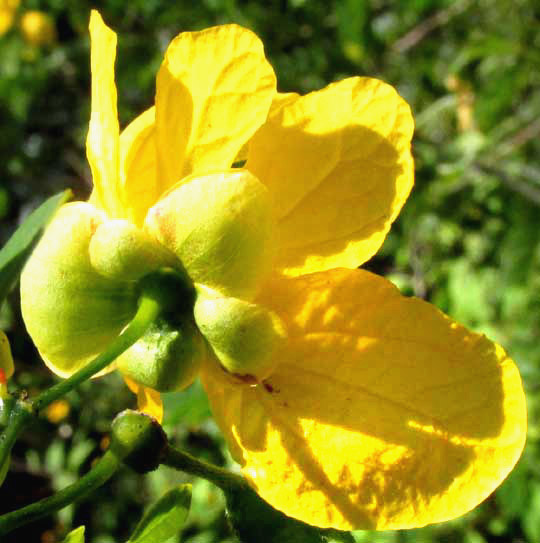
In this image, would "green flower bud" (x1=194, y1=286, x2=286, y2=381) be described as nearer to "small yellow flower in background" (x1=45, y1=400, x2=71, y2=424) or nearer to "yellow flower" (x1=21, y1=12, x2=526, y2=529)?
"yellow flower" (x1=21, y1=12, x2=526, y2=529)

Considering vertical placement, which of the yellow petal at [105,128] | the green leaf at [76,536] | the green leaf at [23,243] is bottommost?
the green leaf at [76,536]

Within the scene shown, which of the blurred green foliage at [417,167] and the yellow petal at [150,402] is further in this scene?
the blurred green foliage at [417,167]

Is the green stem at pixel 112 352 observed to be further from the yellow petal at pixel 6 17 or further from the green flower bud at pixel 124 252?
the yellow petal at pixel 6 17

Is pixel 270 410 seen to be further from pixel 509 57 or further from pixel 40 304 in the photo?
pixel 509 57

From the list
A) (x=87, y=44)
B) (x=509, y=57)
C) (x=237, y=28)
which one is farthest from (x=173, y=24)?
(x=237, y=28)

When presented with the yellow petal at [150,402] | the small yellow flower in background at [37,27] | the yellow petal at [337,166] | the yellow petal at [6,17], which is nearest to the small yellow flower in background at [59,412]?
the small yellow flower in background at [37,27]

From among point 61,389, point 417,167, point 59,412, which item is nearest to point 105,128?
point 61,389
